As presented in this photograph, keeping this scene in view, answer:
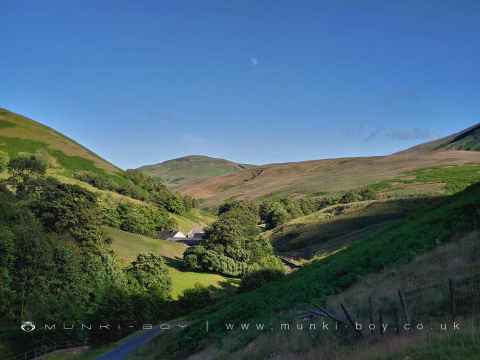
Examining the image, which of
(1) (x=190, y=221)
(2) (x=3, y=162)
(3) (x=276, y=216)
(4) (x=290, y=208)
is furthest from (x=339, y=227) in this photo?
(2) (x=3, y=162)

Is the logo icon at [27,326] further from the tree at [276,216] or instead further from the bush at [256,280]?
the tree at [276,216]

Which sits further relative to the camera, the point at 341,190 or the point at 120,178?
the point at 341,190

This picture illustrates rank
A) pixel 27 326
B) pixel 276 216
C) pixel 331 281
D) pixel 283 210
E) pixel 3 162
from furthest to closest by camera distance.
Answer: pixel 283 210 → pixel 276 216 → pixel 3 162 → pixel 27 326 → pixel 331 281

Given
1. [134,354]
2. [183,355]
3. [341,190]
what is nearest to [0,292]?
[134,354]

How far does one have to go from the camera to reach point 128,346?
1532 inches

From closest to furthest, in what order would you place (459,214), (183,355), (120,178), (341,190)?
(183,355) → (459,214) → (120,178) → (341,190)

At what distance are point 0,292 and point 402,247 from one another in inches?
1781

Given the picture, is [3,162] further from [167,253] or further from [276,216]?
[276,216]

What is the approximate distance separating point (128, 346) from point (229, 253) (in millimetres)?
39922

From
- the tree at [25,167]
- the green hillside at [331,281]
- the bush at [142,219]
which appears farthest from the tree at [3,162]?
the green hillside at [331,281]

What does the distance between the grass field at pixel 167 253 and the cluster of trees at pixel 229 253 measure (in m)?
1.93

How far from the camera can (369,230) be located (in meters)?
Answer: 74.6

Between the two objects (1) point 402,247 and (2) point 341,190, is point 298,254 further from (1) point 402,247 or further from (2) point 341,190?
(2) point 341,190

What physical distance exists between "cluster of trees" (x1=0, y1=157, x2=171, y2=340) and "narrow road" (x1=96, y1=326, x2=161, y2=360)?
5.25 meters
